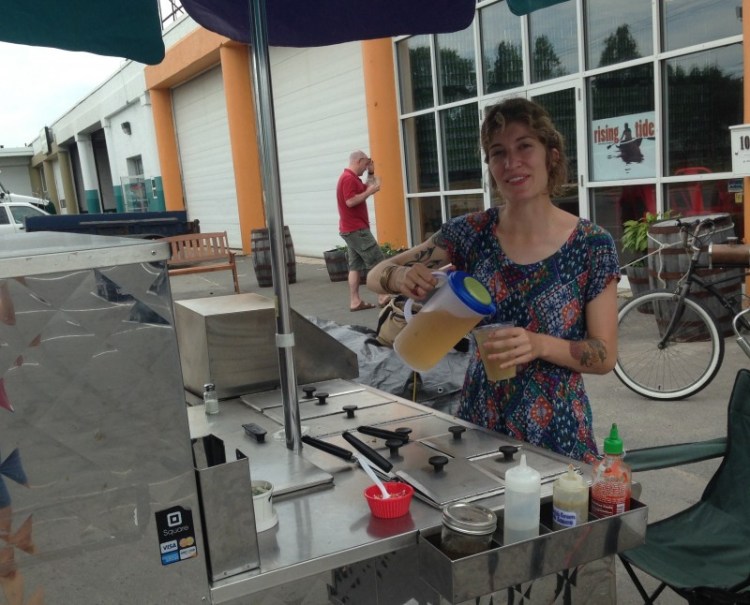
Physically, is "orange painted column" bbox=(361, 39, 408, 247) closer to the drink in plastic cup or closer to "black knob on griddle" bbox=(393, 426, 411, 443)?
"black knob on griddle" bbox=(393, 426, 411, 443)

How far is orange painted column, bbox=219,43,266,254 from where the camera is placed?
13836 millimetres

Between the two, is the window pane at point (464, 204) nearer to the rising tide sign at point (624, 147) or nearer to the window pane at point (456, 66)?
the window pane at point (456, 66)

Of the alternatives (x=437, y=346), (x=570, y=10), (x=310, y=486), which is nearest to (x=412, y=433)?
(x=437, y=346)

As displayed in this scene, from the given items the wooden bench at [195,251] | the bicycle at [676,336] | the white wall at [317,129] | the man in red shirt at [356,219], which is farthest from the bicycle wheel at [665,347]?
the white wall at [317,129]

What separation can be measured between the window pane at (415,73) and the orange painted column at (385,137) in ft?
0.46

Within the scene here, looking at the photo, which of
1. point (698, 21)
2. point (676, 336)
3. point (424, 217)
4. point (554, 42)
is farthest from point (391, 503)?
point (424, 217)

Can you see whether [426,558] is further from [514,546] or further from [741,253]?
[741,253]

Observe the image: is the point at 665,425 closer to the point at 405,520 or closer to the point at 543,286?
the point at 543,286

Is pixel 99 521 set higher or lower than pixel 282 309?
lower

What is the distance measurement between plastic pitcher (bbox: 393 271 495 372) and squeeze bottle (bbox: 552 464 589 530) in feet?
1.45

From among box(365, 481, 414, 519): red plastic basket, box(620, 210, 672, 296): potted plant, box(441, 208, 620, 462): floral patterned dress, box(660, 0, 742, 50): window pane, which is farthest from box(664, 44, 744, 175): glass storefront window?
box(365, 481, 414, 519): red plastic basket

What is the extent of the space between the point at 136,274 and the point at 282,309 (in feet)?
2.29

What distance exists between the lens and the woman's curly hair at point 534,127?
195cm

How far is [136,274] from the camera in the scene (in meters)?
1.09
